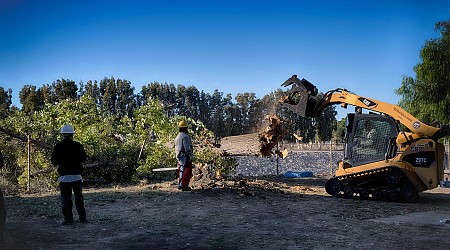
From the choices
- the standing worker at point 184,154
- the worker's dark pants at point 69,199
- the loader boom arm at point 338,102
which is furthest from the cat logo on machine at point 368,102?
the worker's dark pants at point 69,199

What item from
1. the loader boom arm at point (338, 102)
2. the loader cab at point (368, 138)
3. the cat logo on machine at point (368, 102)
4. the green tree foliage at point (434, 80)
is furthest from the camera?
the green tree foliage at point (434, 80)

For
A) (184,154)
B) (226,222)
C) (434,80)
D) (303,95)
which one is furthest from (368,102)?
(434,80)

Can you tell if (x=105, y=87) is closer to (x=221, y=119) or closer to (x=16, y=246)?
(x=221, y=119)

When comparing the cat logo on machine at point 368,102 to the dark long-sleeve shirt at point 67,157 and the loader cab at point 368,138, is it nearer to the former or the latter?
the loader cab at point 368,138

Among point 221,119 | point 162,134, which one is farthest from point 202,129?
point 221,119

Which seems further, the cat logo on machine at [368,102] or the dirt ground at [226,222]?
the cat logo on machine at [368,102]

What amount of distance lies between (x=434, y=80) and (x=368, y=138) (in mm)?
11453

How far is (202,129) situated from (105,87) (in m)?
55.9

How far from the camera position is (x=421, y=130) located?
10930mm

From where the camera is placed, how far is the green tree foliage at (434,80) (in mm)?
20469

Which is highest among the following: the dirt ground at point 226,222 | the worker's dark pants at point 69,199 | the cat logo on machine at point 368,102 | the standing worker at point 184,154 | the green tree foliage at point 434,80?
the green tree foliage at point 434,80

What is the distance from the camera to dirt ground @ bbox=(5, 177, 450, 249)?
6363 mm

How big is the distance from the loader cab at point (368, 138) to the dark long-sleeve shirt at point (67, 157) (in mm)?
7347

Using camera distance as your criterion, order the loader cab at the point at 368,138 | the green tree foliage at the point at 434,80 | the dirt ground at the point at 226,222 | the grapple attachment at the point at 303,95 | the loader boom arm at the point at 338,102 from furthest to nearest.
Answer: the green tree foliage at the point at 434,80
the grapple attachment at the point at 303,95
the loader cab at the point at 368,138
the loader boom arm at the point at 338,102
the dirt ground at the point at 226,222
